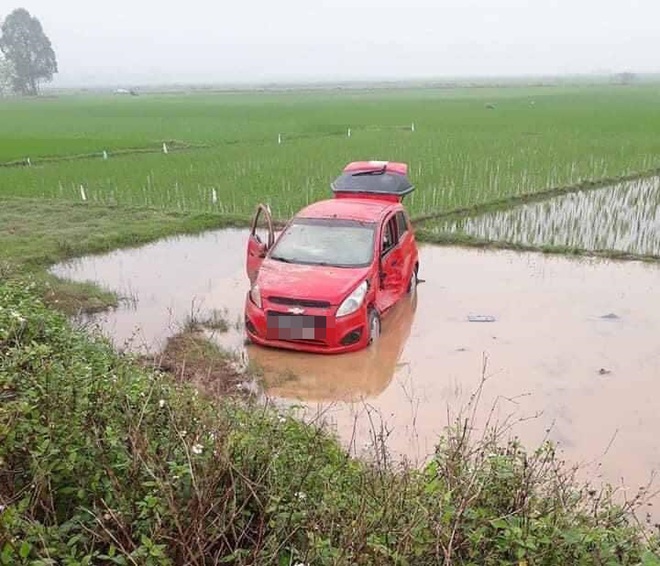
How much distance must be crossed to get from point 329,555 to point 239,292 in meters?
6.85

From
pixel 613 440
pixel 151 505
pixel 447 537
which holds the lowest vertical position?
pixel 613 440

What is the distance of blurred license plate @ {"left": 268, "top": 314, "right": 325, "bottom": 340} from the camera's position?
6.90 metres

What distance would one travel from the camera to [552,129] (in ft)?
95.8

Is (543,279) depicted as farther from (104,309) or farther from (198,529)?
(198,529)

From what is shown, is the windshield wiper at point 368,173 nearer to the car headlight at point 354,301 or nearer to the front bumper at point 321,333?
the car headlight at point 354,301

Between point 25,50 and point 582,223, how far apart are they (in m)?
90.2

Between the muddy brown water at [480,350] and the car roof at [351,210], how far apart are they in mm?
1416

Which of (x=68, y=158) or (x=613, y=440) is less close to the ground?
(x=68, y=158)

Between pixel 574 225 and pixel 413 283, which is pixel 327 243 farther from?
pixel 574 225

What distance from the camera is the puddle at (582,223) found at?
38.3ft

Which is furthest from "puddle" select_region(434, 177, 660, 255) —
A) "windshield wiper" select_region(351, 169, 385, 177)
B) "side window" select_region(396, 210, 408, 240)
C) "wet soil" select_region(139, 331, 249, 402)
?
"wet soil" select_region(139, 331, 249, 402)

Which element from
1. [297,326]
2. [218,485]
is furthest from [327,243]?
[218,485]

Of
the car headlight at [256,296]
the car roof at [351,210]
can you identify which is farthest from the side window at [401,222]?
the car headlight at [256,296]

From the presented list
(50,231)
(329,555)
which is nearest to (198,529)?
(329,555)
